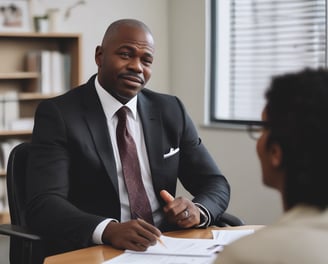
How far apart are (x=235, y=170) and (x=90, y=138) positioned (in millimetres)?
2163

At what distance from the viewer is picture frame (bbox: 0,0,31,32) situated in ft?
12.7

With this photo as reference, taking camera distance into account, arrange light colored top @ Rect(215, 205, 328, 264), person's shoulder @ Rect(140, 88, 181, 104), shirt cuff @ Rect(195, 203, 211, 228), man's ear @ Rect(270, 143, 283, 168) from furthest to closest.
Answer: person's shoulder @ Rect(140, 88, 181, 104)
shirt cuff @ Rect(195, 203, 211, 228)
man's ear @ Rect(270, 143, 283, 168)
light colored top @ Rect(215, 205, 328, 264)

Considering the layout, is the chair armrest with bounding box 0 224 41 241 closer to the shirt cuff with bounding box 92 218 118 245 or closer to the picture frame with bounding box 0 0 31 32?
the shirt cuff with bounding box 92 218 118 245

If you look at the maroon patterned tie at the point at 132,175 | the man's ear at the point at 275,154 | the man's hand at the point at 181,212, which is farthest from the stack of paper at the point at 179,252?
the man's ear at the point at 275,154

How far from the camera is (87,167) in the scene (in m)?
2.07

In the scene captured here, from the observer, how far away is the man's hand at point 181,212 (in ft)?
6.45

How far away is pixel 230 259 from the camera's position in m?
0.92

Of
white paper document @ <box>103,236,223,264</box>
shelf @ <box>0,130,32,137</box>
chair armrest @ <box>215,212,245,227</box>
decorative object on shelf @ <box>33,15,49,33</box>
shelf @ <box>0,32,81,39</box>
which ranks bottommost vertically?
chair armrest @ <box>215,212,245,227</box>

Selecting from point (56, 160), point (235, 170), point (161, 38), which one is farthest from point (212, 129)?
point (56, 160)

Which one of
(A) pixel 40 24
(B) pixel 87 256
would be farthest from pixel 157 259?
(A) pixel 40 24

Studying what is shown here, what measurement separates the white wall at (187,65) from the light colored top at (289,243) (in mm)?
2975

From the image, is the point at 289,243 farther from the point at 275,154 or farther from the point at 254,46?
the point at 254,46

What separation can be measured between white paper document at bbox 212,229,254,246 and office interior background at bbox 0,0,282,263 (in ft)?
6.40

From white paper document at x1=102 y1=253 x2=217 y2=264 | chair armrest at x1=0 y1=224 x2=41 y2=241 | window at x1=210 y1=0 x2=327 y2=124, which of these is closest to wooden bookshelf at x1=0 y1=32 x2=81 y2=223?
window at x1=210 y1=0 x2=327 y2=124
